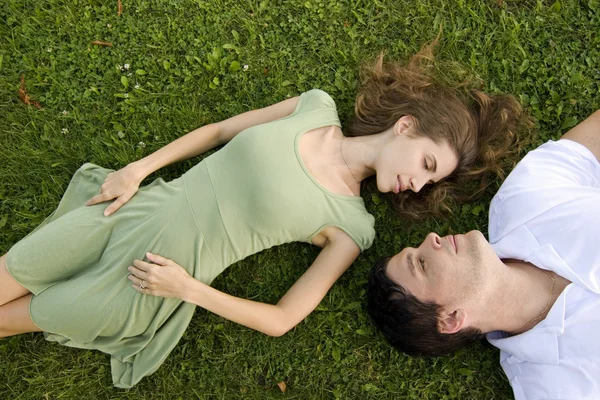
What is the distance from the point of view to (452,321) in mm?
3404

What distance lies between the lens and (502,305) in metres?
3.43

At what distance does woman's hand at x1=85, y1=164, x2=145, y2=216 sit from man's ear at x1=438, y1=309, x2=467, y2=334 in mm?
2633

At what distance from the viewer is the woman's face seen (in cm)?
372

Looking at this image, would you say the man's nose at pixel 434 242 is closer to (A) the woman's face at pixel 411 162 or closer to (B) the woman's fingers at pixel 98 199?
(A) the woman's face at pixel 411 162

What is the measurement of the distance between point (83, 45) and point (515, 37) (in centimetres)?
419

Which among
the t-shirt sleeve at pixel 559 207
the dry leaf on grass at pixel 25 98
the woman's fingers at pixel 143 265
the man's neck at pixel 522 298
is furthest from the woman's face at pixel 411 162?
the dry leaf on grass at pixel 25 98

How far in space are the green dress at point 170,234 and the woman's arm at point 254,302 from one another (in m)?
0.11

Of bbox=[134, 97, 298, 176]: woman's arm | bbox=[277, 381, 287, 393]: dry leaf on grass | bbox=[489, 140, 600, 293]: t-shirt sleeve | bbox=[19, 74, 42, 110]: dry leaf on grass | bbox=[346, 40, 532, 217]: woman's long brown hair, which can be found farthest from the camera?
bbox=[19, 74, 42, 110]: dry leaf on grass

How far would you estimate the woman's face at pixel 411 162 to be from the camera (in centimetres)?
372

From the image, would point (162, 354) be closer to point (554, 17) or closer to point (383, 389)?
point (383, 389)

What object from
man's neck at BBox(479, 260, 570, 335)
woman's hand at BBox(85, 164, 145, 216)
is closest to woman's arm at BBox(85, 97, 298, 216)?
woman's hand at BBox(85, 164, 145, 216)

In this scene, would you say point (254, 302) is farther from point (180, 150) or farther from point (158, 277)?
point (180, 150)

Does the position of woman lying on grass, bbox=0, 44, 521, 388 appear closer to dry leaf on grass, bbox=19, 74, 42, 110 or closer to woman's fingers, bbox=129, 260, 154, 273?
woman's fingers, bbox=129, 260, 154, 273

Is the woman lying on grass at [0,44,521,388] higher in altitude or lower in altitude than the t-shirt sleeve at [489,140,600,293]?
higher
